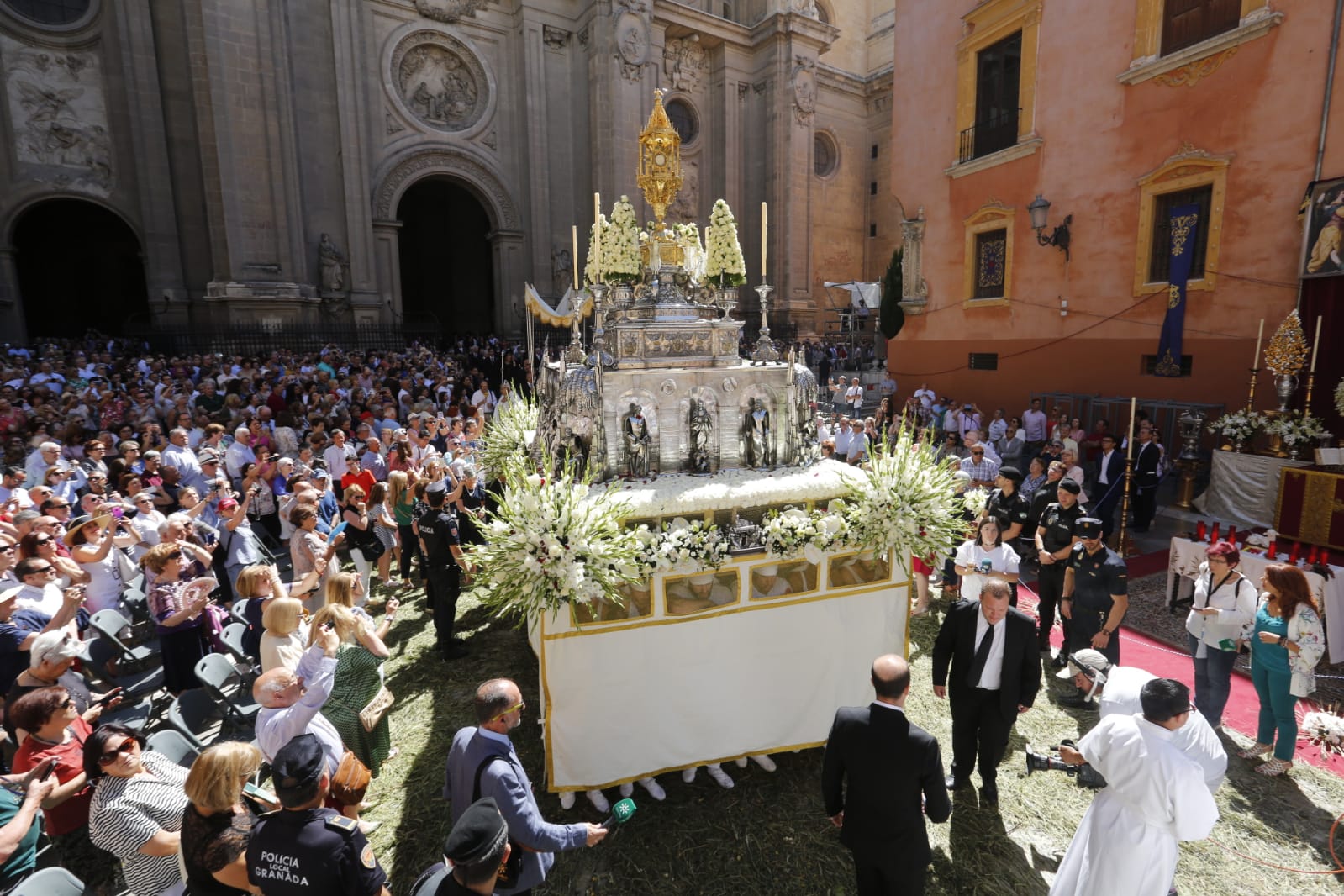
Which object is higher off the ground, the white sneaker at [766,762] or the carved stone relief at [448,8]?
the carved stone relief at [448,8]

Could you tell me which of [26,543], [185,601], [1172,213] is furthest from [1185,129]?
[26,543]

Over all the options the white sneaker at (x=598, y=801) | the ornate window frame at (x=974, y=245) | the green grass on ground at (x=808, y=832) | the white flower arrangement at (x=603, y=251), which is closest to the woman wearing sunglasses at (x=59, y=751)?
the green grass on ground at (x=808, y=832)

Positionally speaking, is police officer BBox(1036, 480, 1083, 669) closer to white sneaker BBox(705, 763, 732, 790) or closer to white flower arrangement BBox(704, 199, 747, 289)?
white sneaker BBox(705, 763, 732, 790)

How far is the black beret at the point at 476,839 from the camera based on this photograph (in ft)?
8.07

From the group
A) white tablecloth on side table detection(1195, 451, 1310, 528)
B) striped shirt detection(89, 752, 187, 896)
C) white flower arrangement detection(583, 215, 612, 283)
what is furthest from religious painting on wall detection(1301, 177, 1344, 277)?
striped shirt detection(89, 752, 187, 896)

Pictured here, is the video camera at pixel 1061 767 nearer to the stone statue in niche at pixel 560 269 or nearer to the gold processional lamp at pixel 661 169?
the gold processional lamp at pixel 661 169

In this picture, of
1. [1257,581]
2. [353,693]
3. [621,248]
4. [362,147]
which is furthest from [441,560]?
[362,147]

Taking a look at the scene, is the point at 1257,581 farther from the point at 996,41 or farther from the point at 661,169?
the point at 996,41

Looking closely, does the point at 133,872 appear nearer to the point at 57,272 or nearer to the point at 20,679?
the point at 20,679

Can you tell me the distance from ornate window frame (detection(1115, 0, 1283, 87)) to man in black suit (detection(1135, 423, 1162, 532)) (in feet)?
24.7

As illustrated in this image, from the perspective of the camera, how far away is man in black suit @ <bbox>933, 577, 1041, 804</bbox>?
4.54 metres

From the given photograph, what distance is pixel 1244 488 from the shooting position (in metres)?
10.4

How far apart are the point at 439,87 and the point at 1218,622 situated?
2896 centimetres

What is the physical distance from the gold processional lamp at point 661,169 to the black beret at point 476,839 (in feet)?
21.5
